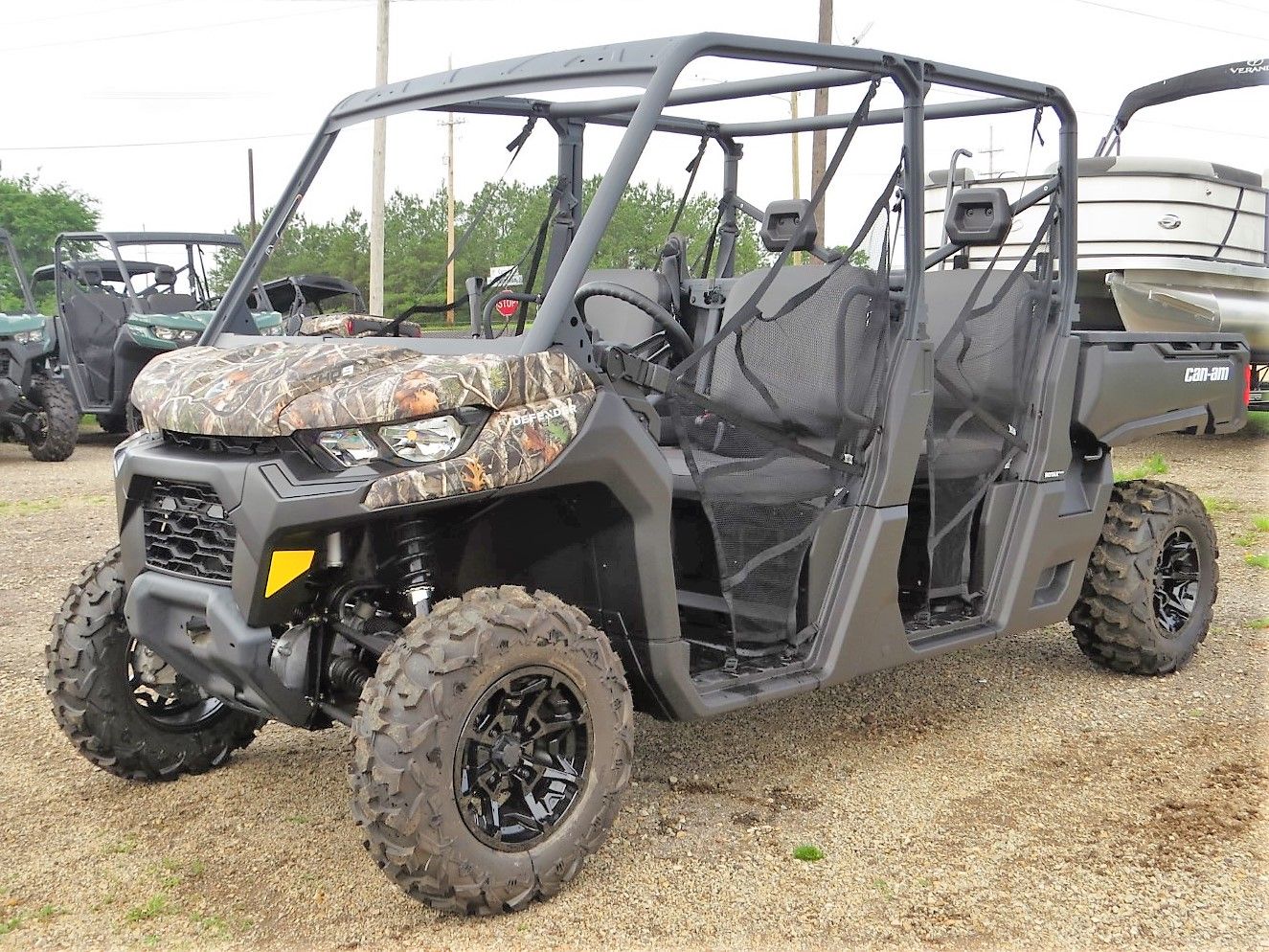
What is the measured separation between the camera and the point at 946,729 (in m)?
4.62

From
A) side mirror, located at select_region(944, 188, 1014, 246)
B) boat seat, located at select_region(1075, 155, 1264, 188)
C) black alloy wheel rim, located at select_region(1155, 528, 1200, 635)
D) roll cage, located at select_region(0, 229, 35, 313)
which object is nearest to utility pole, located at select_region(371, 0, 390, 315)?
side mirror, located at select_region(944, 188, 1014, 246)

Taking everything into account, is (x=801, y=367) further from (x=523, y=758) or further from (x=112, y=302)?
(x=112, y=302)

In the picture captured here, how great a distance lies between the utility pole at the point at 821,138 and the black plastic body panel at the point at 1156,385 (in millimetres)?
1242

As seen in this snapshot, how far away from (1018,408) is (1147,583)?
1.04 m

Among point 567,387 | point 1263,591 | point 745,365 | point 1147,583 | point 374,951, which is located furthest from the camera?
point 1263,591

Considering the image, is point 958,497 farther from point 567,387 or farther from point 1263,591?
point 1263,591

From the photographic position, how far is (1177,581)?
543 cm

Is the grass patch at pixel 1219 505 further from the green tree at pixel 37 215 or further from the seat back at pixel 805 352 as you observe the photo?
the green tree at pixel 37 215

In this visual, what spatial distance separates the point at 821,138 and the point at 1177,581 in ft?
8.36

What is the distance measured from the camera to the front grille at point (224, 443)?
3.09m

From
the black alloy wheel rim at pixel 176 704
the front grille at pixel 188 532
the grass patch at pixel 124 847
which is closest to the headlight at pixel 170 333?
the black alloy wheel rim at pixel 176 704

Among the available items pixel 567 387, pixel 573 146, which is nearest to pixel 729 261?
pixel 573 146

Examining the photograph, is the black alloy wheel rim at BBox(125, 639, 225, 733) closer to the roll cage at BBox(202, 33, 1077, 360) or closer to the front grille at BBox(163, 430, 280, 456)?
the front grille at BBox(163, 430, 280, 456)

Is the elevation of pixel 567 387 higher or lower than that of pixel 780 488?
higher
